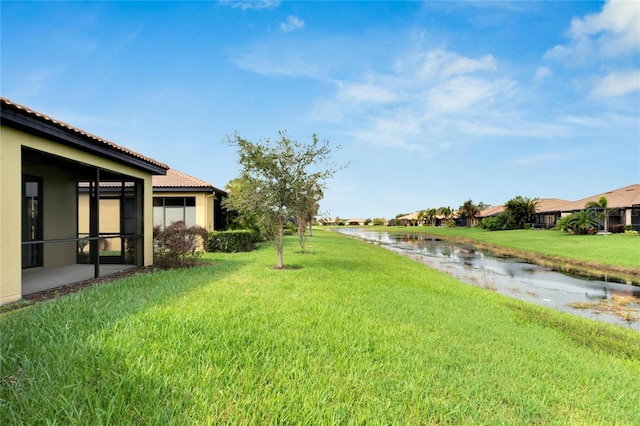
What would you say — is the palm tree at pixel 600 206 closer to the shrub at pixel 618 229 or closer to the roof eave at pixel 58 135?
the shrub at pixel 618 229

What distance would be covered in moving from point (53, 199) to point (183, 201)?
747cm

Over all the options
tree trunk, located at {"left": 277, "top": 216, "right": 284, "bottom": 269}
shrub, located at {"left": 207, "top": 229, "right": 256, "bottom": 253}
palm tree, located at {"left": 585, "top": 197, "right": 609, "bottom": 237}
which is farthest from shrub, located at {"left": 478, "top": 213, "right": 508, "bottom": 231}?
tree trunk, located at {"left": 277, "top": 216, "right": 284, "bottom": 269}

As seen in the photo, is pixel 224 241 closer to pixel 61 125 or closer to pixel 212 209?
pixel 212 209

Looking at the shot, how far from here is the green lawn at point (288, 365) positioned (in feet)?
9.52

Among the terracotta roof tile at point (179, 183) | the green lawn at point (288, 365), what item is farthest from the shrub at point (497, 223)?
the green lawn at point (288, 365)

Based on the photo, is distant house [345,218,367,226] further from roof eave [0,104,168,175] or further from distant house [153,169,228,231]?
roof eave [0,104,168,175]

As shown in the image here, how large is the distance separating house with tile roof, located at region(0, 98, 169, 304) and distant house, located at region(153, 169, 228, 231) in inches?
127

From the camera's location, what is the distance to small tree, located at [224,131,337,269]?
11.4 metres

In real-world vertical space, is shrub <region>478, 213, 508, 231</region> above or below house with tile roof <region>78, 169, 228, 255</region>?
below

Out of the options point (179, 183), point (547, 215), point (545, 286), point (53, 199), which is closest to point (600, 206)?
point (547, 215)

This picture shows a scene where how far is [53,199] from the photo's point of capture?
10.8m

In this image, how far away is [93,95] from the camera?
13.1 meters

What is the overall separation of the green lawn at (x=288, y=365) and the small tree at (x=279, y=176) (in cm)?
498

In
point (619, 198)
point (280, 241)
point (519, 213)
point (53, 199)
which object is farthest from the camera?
point (519, 213)
